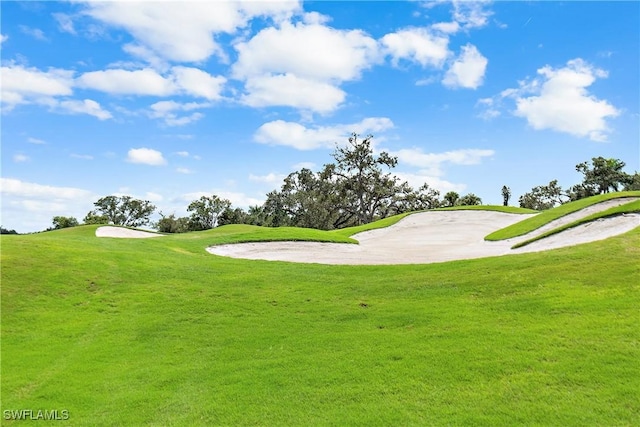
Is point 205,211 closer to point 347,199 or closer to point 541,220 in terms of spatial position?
point 347,199

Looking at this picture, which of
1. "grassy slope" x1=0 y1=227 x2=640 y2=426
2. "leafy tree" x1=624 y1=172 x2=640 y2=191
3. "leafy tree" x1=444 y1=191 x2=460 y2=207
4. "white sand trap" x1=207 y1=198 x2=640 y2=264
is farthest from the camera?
"leafy tree" x1=444 y1=191 x2=460 y2=207

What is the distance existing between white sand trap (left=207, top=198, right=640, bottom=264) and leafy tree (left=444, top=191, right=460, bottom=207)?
104 ft

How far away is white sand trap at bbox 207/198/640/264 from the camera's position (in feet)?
64.2

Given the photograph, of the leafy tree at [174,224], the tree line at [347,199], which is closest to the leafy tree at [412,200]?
the tree line at [347,199]

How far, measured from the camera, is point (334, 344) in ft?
26.8

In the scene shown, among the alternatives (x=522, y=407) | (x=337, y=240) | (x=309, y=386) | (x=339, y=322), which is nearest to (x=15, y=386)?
(x=309, y=386)

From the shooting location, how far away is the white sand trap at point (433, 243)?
19.6 metres

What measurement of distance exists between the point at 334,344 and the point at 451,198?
6853 centimetres

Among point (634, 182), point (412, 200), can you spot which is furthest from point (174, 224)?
point (634, 182)

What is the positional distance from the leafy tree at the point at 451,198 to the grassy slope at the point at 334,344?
196 feet

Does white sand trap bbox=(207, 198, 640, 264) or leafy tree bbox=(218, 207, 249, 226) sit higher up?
leafy tree bbox=(218, 207, 249, 226)

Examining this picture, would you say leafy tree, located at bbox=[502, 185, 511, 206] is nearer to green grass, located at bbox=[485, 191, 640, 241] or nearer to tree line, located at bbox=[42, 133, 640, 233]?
tree line, located at bbox=[42, 133, 640, 233]

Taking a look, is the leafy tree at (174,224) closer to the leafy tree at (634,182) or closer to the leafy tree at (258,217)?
the leafy tree at (258,217)

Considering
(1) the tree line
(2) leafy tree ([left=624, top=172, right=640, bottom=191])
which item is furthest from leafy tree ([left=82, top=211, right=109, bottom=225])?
(2) leafy tree ([left=624, top=172, right=640, bottom=191])
